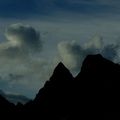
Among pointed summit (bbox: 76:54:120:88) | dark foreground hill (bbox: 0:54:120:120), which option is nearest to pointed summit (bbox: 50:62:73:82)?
dark foreground hill (bbox: 0:54:120:120)

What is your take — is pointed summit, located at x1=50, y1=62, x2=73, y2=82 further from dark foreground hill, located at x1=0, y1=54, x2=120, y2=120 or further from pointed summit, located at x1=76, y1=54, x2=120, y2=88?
pointed summit, located at x1=76, y1=54, x2=120, y2=88

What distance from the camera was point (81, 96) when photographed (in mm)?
180000

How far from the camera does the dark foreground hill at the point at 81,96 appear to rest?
170875 mm

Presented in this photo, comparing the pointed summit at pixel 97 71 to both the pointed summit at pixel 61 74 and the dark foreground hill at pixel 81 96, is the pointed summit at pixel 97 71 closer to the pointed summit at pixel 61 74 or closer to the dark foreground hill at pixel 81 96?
the dark foreground hill at pixel 81 96

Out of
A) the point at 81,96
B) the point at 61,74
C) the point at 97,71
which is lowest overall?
the point at 81,96

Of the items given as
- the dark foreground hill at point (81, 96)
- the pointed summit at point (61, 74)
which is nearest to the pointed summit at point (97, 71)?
the dark foreground hill at point (81, 96)

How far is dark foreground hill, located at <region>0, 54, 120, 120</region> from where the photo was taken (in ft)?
561

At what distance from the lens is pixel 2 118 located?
183 metres

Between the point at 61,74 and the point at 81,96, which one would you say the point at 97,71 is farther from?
the point at 61,74

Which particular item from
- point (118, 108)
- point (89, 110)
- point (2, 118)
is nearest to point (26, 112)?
point (2, 118)

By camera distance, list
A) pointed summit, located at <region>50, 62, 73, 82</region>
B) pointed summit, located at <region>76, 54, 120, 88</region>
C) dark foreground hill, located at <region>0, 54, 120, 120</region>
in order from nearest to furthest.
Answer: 1. dark foreground hill, located at <region>0, 54, 120, 120</region>
2. pointed summit, located at <region>76, 54, 120, 88</region>
3. pointed summit, located at <region>50, 62, 73, 82</region>

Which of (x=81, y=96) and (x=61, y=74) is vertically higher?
(x=61, y=74)

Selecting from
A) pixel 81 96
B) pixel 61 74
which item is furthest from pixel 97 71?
pixel 61 74

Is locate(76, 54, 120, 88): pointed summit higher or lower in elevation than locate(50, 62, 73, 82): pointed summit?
lower
